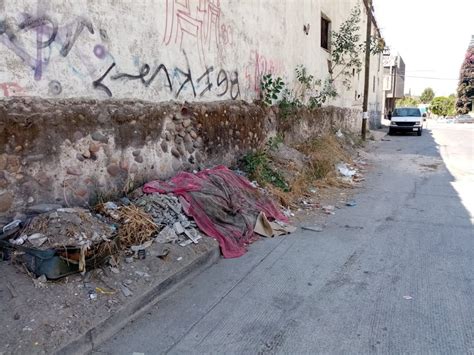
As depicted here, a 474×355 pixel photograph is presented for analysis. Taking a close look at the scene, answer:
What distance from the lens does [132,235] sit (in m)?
3.96

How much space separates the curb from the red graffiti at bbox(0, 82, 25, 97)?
6.94ft

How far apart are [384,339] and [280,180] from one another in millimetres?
4515

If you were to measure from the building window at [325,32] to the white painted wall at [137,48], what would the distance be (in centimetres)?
520

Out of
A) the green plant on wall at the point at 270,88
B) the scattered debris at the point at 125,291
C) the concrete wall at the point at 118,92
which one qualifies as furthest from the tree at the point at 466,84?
the scattered debris at the point at 125,291

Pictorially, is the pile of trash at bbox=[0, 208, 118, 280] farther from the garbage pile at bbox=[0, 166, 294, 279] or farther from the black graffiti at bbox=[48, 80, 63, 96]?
the black graffiti at bbox=[48, 80, 63, 96]

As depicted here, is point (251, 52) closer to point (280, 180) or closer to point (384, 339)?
point (280, 180)

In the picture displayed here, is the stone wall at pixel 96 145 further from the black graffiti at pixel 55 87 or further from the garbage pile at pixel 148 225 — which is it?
the garbage pile at pixel 148 225

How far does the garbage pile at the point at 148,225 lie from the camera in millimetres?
3193

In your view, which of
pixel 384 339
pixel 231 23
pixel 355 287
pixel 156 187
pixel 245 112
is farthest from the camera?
pixel 245 112

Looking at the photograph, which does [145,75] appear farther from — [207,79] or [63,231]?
[63,231]

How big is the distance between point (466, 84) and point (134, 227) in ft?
204

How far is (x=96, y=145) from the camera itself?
434 cm

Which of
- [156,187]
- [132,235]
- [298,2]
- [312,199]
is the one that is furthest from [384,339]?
[298,2]

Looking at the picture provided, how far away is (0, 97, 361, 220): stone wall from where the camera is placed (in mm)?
3535
